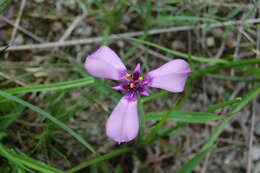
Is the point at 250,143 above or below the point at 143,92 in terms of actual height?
below

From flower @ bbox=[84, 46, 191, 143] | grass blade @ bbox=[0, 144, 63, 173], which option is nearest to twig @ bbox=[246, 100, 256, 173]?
flower @ bbox=[84, 46, 191, 143]

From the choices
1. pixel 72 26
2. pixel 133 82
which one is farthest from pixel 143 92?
pixel 72 26

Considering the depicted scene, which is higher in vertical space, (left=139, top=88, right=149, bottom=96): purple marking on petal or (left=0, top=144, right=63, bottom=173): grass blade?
(left=139, top=88, right=149, bottom=96): purple marking on petal

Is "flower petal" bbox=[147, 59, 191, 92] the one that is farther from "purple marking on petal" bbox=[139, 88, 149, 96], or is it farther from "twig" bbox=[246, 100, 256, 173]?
"twig" bbox=[246, 100, 256, 173]

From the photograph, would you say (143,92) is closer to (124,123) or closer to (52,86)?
(124,123)

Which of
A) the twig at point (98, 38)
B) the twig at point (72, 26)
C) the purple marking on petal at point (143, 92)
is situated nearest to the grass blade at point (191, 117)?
the purple marking on petal at point (143, 92)

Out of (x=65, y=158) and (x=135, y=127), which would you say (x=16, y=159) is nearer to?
(x=65, y=158)

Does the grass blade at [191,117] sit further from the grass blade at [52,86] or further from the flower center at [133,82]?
the grass blade at [52,86]
